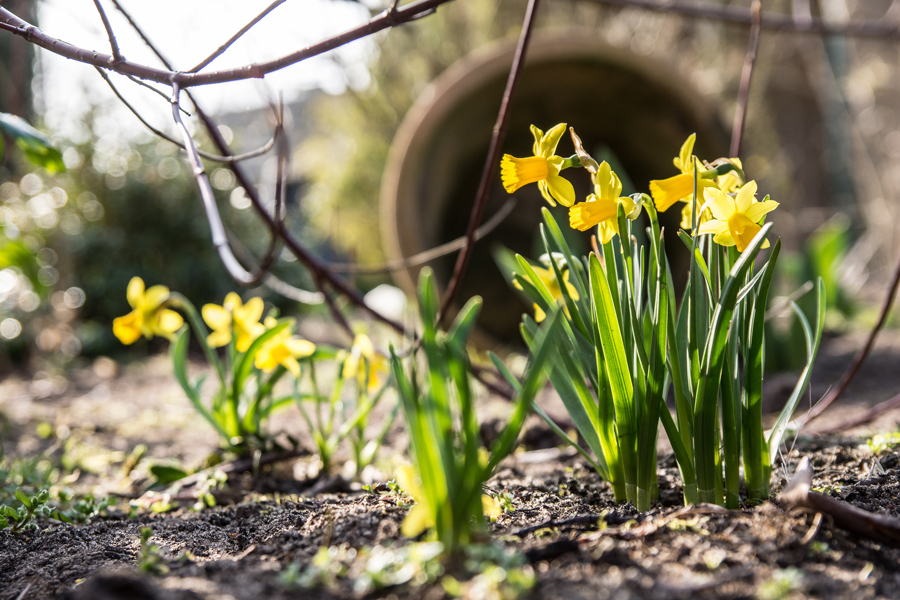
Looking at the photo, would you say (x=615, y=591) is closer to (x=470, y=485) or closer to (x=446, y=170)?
(x=470, y=485)

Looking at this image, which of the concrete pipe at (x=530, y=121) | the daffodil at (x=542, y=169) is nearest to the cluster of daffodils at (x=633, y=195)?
the daffodil at (x=542, y=169)

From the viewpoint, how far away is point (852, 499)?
927mm

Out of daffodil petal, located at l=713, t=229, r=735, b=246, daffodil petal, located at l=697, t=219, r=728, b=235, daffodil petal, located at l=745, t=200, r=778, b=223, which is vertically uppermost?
daffodil petal, located at l=745, t=200, r=778, b=223

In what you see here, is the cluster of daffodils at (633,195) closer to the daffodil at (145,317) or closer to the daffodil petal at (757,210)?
the daffodil petal at (757,210)

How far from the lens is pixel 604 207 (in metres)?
0.85

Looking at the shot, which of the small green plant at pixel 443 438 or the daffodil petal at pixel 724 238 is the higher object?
the daffodil petal at pixel 724 238

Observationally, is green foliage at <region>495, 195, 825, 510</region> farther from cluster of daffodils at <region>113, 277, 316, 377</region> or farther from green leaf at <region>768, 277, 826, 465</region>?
cluster of daffodils at <region>113, 277, 316, 377</region>

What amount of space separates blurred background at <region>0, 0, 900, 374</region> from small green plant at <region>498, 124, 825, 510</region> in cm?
184

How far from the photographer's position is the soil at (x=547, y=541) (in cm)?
65

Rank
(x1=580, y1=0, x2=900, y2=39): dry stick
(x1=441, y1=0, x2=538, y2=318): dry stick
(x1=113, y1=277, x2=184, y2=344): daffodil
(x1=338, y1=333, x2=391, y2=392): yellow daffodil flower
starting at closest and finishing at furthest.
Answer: (x1=441, y1=0, x2=538, y2=318): dry stick → (x1=338, y1=333, x2=391, y2=392): yellow daffodil flower → (x1=113, y1=277, x2=184, y2=344): daffodil → (x1=580, y1=0, x2=900, y2=39): dry stick

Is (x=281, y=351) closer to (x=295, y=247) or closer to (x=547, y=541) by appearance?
(x=295, y=247)

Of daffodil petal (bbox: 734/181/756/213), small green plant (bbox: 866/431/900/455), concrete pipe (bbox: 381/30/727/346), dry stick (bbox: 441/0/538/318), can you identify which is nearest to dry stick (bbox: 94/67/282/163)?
dry stick (bbox: 441/0/538/318)

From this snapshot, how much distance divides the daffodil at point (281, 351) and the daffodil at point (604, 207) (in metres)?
0.71

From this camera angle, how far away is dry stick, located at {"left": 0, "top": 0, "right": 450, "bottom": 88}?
771 millimetres
